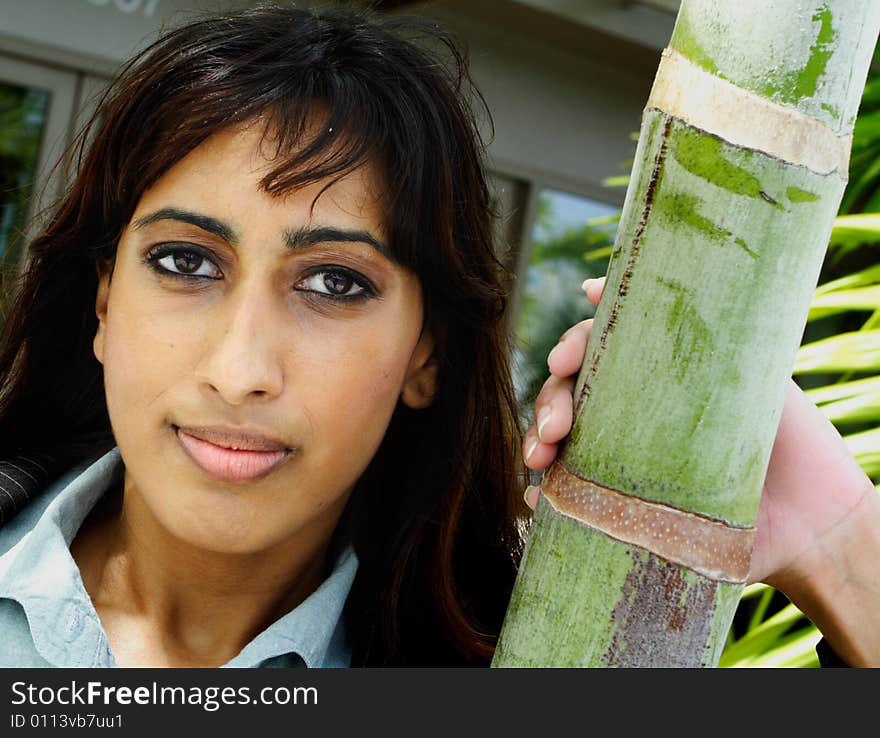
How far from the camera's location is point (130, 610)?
5.45 feet

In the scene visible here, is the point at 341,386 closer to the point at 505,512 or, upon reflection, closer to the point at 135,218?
the point at 135,218

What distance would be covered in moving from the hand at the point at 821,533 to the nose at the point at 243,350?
403 mm

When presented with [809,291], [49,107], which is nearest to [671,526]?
[809,291]

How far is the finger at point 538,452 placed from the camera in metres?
1.02

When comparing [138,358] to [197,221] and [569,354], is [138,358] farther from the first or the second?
[569,354]

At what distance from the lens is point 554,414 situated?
1.01 m

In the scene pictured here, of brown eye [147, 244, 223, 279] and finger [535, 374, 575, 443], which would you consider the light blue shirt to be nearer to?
Result: brown eye [147, 244, 223, 279]

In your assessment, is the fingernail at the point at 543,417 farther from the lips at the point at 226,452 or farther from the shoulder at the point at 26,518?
the shoulder at the point at 26,518

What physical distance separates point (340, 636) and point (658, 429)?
3.41 ft

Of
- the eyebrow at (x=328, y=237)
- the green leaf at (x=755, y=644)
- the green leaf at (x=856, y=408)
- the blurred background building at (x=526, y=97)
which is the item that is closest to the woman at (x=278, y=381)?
the eyebrow at (x=328, y=237)

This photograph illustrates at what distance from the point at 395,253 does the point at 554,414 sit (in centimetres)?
60

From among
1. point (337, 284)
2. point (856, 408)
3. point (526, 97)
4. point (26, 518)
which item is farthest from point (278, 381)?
point (526, 97)

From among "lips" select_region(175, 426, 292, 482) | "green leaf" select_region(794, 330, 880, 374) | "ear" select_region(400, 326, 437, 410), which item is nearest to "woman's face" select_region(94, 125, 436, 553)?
"lips" select_region(175, 426, 292, 482)

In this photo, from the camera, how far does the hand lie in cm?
131
